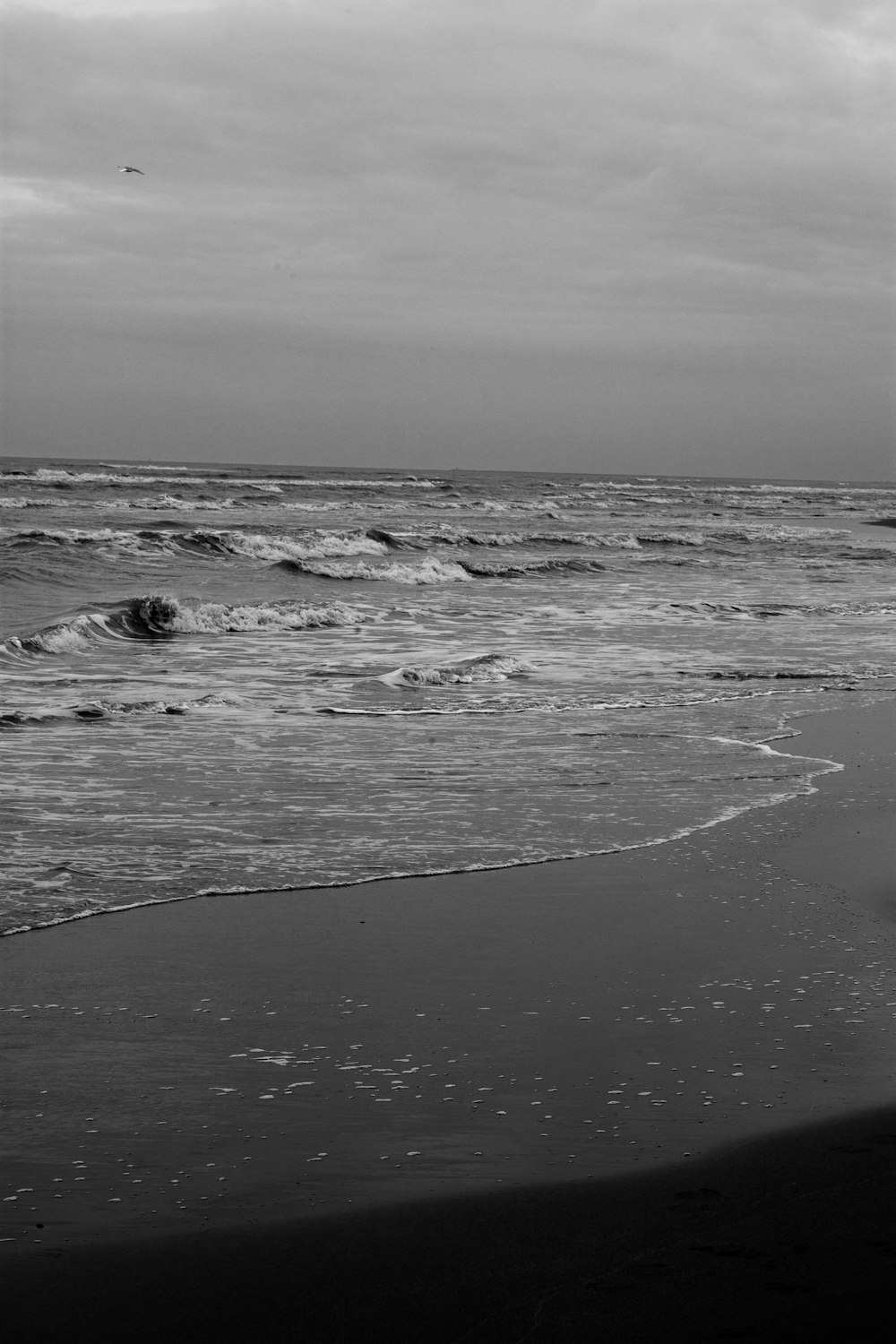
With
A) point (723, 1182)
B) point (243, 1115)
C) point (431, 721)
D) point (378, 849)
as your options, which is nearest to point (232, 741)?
point (431, 721)

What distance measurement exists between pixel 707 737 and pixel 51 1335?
261 inches

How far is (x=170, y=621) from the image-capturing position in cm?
1474

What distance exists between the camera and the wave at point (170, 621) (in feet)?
41.5

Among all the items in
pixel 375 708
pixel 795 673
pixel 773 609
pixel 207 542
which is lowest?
pixel 375 708

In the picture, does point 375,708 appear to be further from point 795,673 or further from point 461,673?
point 795,673

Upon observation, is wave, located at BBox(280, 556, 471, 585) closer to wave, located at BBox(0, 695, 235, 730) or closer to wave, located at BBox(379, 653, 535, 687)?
wave, located at BBox(379, 653, 535, 687)

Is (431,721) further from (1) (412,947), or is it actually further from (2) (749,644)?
(2) (749,644)

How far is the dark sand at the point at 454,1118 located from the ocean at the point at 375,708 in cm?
80

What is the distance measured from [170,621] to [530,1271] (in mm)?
12836

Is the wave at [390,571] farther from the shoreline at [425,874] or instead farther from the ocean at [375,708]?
the shoreline at [425,874]

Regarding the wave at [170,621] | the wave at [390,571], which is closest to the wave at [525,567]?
the wave at [390,571]

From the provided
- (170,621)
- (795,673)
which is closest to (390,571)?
(170,621)

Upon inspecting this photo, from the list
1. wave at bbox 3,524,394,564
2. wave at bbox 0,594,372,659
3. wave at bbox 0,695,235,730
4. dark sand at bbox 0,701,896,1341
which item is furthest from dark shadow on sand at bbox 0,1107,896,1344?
wave at bbox 3,524,394,564

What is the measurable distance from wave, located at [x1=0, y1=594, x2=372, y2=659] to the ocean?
1.7 inches
